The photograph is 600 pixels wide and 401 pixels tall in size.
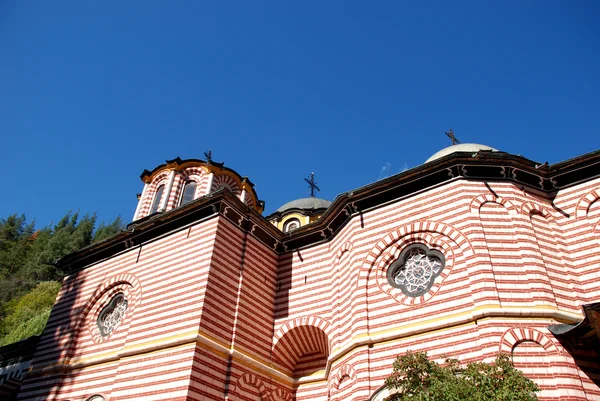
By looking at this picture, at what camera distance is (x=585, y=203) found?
1220 centimetres

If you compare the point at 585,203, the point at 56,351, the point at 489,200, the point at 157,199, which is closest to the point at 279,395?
the point at 56,351


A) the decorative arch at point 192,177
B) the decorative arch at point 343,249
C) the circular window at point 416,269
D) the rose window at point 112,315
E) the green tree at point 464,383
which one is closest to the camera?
the green tree at point 464,383

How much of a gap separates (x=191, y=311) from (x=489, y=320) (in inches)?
282

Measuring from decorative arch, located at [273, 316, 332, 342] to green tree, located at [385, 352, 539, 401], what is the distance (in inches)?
197

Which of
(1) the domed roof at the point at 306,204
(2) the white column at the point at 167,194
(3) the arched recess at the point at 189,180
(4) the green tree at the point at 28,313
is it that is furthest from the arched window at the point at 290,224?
(4) the green tree at the point at 28,313

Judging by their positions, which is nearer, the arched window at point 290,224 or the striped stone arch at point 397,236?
the striped stone arch at point 397,236

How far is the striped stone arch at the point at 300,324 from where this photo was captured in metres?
13.2

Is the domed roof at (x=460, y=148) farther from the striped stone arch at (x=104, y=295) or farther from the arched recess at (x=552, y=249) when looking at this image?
the striped stone arch at (x=104, y=295)

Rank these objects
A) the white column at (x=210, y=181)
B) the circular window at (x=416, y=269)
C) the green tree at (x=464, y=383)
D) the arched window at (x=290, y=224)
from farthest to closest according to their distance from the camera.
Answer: the arched window at (x=290, y=224)
the white column at (x=210, y=181)
the circular window at (x=416, y=269)
the green tree at (x=464, y=383)

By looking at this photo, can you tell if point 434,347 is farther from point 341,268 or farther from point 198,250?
point 198,250

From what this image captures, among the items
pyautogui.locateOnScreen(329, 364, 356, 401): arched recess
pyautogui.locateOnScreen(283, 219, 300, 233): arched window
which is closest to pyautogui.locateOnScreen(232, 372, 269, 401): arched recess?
pyautogui.locateOnScreen(329, 364, 356, 401): arched recess

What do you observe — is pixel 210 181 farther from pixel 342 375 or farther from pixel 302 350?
pixel 342 375

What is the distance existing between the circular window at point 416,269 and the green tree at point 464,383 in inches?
138

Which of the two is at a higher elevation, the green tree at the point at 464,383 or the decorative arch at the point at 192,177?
the decorative arch at the point at 192,177
